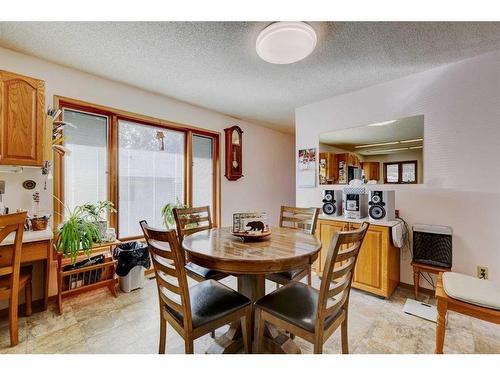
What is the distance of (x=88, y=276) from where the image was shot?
2326 mm

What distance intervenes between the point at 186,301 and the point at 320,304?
26.9 inches

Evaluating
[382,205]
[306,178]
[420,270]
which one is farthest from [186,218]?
[420,270]

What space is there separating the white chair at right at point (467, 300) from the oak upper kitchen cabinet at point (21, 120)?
3.26 metres

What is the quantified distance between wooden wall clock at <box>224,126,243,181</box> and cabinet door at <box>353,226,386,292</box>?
2.25 meters

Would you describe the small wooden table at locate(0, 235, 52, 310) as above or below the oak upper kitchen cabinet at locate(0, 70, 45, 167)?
below

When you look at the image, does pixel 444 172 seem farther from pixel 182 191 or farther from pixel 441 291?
pixel 182 191

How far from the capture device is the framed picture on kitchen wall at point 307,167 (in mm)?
3311

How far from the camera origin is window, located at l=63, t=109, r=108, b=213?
2.42m

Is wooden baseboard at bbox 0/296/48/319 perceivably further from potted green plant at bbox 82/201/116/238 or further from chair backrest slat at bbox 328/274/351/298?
chair backrest slat at bbox 328/274/351/298

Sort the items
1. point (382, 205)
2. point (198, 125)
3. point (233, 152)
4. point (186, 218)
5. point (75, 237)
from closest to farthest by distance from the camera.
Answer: point (75, 237), point (186, 218), point (382, 205), point (198, 125), point (233, 152)

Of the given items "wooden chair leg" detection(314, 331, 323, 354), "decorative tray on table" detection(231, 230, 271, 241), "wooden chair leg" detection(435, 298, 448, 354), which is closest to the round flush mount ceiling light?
"decorative tray on table" detection(231, 230, 271, 241)

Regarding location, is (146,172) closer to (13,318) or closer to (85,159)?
(85,159)
